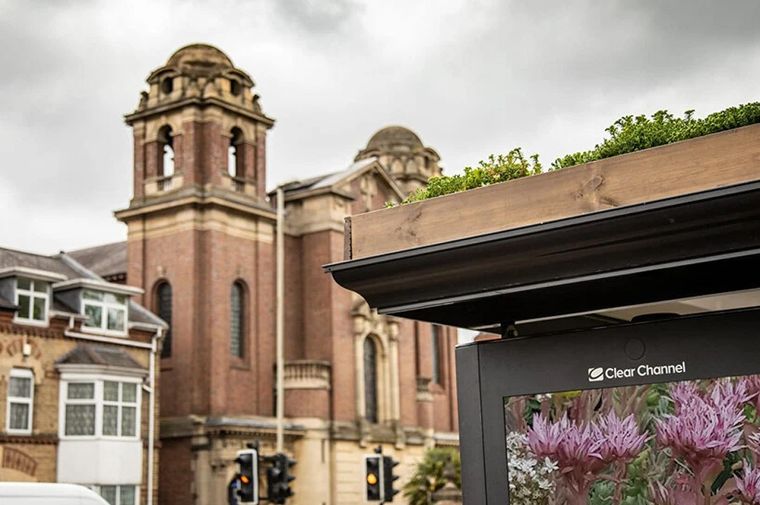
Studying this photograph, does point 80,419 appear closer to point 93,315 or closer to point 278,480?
point 93,315

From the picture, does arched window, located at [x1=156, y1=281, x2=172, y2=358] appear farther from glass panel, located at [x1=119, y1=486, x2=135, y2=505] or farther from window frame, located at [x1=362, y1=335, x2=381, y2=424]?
window frame, located at [x1=362, y1=335, x2=381, y2=424]

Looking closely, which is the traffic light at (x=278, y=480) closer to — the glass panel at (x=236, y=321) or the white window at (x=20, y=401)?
the white window at (x=20, y=401)

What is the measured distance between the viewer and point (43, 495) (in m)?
8.63

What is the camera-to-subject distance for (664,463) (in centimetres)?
342

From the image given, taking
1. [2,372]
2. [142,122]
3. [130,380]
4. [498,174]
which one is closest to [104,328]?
[130,380]

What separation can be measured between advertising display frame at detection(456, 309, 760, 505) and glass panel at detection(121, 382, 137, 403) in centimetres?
3025

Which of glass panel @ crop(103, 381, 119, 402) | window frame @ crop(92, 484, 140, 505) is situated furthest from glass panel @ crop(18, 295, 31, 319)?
window frame @ crop(92, 484, 140, 505)

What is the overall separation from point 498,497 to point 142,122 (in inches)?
1495

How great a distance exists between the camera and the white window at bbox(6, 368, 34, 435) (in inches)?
1188

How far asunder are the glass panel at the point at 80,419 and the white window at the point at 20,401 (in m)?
1.27

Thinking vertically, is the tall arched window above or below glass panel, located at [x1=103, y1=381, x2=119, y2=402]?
above

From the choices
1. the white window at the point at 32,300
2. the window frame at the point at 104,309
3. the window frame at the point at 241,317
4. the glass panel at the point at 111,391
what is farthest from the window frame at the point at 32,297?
the window frame at the point at 241,317

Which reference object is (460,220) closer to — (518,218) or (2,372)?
(518,218)

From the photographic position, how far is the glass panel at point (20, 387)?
99.5 feet
